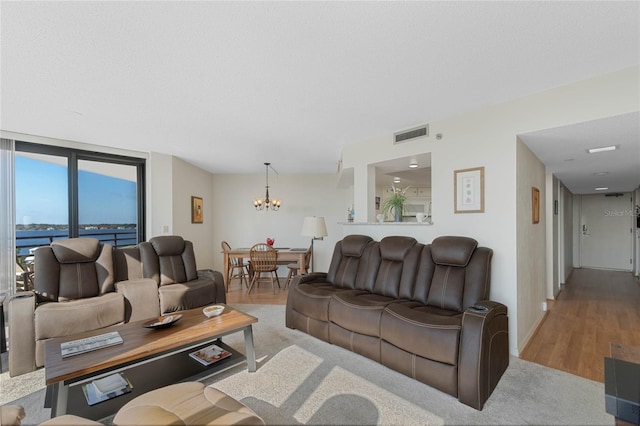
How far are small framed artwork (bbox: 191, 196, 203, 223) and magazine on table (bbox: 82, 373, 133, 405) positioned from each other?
13.4 ft

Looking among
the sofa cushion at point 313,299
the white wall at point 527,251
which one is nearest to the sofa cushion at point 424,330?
the sofa cushion at point 313,299

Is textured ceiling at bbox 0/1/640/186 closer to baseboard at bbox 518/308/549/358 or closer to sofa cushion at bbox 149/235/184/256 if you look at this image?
sofa cushion at bbox 149/235/184/256

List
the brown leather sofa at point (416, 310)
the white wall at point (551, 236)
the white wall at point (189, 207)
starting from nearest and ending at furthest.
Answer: the brown leather sofa at point (416, 310), the white wall at point (551, 236), the white wall at point (189, 207)

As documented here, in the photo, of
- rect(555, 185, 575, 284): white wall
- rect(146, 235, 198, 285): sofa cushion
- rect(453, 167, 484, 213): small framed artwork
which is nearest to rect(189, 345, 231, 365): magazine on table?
rect(146, 235, 198, 285): sofa cushion

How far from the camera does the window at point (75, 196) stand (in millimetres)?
3779

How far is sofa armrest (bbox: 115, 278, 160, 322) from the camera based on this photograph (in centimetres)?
316

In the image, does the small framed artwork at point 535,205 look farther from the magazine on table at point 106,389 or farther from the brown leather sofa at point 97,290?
the magazine on table at point 106,389

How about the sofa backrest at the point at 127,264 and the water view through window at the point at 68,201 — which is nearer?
the sofa backrest at the point at 127,264

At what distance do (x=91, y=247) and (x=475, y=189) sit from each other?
4.38 m

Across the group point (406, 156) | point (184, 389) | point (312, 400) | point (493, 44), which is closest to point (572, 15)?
point (493, 44)

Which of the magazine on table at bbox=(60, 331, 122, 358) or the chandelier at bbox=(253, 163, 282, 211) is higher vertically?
the chandelier at bbox=(253, 163, 282, 211)

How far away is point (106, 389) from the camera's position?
191 cm

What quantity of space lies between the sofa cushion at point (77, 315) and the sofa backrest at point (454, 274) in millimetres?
3108

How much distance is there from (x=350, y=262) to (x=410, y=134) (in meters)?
1.77
